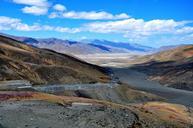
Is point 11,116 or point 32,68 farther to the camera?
point 32,68

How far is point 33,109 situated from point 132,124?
12.3m

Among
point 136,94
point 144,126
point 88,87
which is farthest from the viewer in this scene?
point 136,94

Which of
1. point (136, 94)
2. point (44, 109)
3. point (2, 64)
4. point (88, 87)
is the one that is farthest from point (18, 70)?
point (44, 109)

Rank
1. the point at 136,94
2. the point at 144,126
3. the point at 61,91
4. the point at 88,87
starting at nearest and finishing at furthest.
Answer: the point at 144,126
the point at 61,91
the point at 88,87
the point at 136,94

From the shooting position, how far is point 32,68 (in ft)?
528

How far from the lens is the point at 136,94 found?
150125 mm

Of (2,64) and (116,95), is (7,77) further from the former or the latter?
(116,95)

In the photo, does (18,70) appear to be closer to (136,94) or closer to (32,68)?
(32,68)

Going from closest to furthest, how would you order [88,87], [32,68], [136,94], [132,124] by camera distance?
[132,124], [88,87], [136,94], [32,68]

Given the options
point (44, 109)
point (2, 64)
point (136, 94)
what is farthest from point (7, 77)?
point (44, 109)

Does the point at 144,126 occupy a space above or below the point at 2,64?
below

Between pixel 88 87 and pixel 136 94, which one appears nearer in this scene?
pixel 88 87

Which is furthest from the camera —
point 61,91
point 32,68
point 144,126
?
point 32,68

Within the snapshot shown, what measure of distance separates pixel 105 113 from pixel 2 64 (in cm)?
9737
